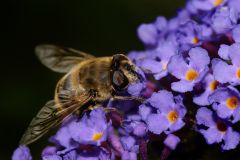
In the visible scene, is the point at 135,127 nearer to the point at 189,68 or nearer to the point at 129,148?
the point at 129,148

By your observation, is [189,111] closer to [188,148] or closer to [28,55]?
[188,148]

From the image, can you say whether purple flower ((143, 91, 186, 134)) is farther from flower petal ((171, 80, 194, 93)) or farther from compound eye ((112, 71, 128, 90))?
compound eye ((112, 71, 128, 90))

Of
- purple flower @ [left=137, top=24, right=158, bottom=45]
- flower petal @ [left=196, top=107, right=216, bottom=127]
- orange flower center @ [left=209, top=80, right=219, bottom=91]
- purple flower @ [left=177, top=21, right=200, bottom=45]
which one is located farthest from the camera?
purple flower @ [left=137, top=24, right=158, bottom=45]

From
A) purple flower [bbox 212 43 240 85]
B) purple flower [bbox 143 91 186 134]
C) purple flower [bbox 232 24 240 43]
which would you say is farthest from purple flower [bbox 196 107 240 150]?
purple flower [bbox 232 24 240 43]

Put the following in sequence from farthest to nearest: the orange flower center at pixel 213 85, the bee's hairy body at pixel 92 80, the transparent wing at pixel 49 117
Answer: the bee's hairy body at pixel 92 80
the transparent wing at pixel 49 117
the orange flower center at pixel 213 85

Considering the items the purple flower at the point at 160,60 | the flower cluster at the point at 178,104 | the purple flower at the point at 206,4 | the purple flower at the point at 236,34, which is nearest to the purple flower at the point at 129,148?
the flower cluster at the point at 178,104

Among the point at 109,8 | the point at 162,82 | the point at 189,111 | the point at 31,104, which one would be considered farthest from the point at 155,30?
the point at 109,8

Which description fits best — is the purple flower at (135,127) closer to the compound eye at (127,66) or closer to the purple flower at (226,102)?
the compound eye at (127,66)
